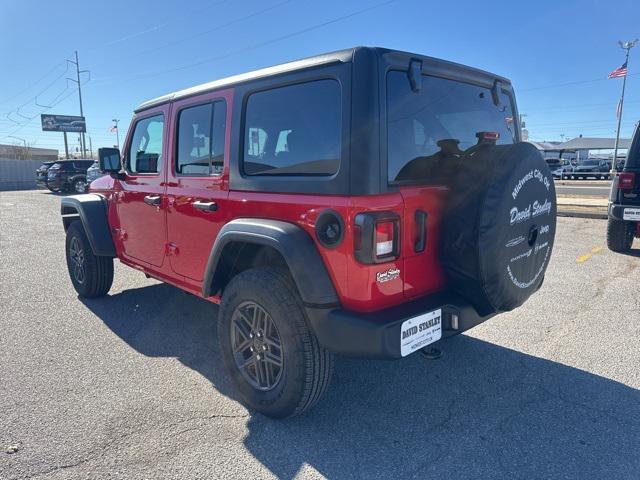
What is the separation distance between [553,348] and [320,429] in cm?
210

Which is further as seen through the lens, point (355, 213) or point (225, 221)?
point (225, 221)

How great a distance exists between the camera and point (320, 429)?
258 cm

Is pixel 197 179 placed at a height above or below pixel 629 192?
above

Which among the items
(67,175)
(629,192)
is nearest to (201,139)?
(629,192)

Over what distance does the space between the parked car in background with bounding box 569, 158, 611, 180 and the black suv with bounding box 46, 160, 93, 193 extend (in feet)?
113

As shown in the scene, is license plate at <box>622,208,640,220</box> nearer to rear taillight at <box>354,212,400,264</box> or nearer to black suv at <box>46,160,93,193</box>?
rear taillight at <box>354,212,400,264</box>

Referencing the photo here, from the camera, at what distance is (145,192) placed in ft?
12.6

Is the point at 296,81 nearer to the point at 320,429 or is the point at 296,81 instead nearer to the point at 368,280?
the point at 368,280

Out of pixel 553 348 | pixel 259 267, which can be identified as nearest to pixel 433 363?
pixel 553 348

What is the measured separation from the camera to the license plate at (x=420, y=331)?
2.24 metres

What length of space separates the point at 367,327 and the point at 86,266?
3799 millimetres

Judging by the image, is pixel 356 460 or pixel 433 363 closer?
pixel 356 460

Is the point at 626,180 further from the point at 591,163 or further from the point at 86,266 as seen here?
the point at 591,163

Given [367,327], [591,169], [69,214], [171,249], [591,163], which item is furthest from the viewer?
[591,163]
